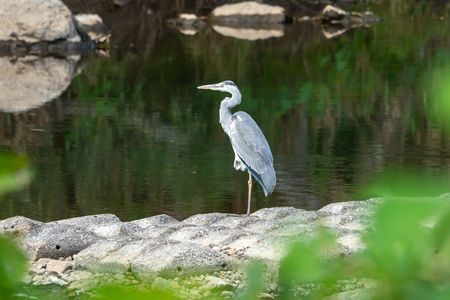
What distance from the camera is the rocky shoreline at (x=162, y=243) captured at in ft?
18.7

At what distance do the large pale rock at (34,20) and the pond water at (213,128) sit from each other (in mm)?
837

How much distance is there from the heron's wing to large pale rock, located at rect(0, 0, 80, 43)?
12.6 metres

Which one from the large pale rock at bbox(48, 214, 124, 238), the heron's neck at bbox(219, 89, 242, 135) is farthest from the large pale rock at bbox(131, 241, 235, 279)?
→ the heron's neck at bbox(219, 89, 242, 135)

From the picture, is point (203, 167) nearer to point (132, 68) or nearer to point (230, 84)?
point (230, 84)

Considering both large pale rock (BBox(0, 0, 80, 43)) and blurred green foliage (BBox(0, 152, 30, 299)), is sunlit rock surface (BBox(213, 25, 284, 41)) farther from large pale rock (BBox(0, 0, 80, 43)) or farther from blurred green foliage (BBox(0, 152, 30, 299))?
blurred green foliage (BBox(0, 152, 30, 299))

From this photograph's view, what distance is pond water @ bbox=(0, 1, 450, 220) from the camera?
9.82 metres

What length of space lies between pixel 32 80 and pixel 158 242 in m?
11.6

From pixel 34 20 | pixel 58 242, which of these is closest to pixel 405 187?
pixel 58 242

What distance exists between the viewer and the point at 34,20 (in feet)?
65.9

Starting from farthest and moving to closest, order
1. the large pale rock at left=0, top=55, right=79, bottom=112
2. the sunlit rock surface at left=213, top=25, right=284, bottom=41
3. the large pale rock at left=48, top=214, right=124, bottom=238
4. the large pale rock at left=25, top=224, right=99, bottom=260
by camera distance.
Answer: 1. the sunlit rock surface at left=213, top=25, right=284, bottom=41
2. the large pale rock at left=0, top=55, right=79, bottom=112
3. the large pale rock at left=48, top=214, right=124, bottom=238
4. the large pale rock at left=25, top=224, right=99, bottom=260

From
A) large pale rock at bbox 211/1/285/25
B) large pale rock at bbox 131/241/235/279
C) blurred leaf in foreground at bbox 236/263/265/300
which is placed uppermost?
blurred leaf in foreground at bbox 236/263/265/300

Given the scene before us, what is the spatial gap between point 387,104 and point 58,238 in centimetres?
932

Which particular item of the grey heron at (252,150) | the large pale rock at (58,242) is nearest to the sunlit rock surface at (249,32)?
the grey heron at (252,150)

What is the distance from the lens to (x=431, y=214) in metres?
0.87
